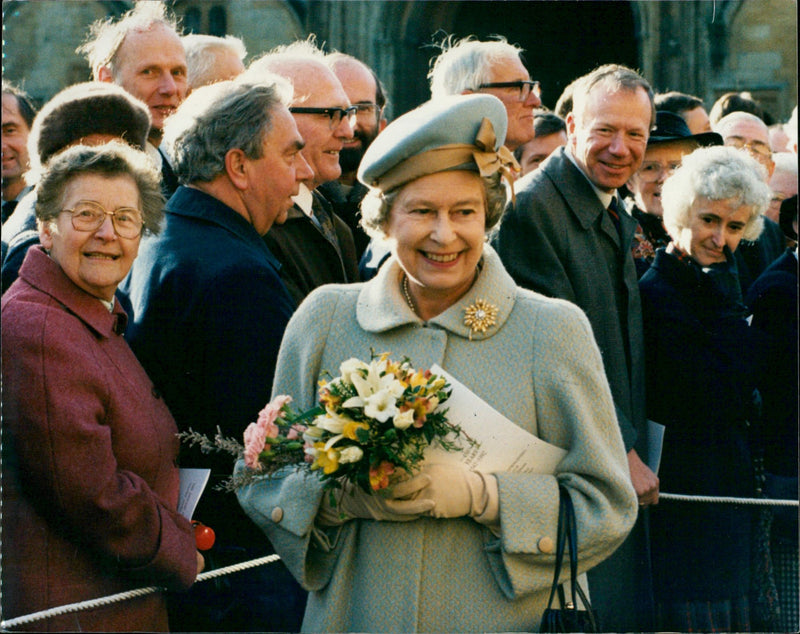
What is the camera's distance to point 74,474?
321 centimetres

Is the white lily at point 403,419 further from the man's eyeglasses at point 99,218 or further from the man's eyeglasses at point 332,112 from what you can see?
the man's eyeglasses at point 332,112

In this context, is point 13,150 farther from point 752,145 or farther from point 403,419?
point 752,145

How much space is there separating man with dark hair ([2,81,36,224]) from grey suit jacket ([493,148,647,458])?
8.84 feet

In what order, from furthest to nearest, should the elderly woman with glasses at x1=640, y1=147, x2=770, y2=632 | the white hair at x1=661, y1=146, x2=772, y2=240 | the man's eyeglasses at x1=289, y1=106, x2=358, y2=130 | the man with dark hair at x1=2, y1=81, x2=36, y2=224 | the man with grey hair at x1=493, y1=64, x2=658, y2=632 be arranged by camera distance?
1. the man with dark hair at x1=2, y1=81, x2=36, y2=224
2. the man's eyeglasses at x1=289, y1=106, x2=358, y2=130
3. the white hair at x1=661, y1=146, x2=772, y2=240
4. the elderly woman with glasses at x1=640, y1=147, x2=770, y2=632
5. the man with grey hair at x1=493, y1=64, x2=658, y2=632

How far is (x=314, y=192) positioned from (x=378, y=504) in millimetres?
2462

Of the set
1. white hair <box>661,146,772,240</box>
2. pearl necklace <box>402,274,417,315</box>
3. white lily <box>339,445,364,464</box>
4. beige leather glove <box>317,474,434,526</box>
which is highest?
white hair <box>661,146,772,240</box>

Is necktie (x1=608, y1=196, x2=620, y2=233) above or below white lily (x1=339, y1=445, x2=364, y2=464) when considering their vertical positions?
above

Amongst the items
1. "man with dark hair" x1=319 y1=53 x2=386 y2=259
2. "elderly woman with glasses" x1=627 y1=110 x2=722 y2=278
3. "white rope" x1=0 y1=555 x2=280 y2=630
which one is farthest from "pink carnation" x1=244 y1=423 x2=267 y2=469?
"man with dark hair" x1=319 y1=53 x2=386 y2=259

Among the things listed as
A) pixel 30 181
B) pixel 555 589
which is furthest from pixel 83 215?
pixel 555 589

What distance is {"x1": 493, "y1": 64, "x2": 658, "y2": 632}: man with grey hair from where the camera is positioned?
4445 mm

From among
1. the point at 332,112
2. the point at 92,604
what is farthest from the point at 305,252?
the point at 92,604

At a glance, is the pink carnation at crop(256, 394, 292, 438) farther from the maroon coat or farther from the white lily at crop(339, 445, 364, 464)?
the maroon coat

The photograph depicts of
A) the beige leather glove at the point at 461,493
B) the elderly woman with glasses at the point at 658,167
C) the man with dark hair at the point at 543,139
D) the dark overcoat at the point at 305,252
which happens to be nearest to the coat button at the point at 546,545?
the beige leather glove at the point at 461,493

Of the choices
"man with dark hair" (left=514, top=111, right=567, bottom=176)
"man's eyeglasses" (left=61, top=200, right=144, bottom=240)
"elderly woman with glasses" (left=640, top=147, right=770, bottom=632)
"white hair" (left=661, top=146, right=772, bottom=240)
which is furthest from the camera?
"man with dark hair" (left=514, top=111, right=567, bottom=176)
